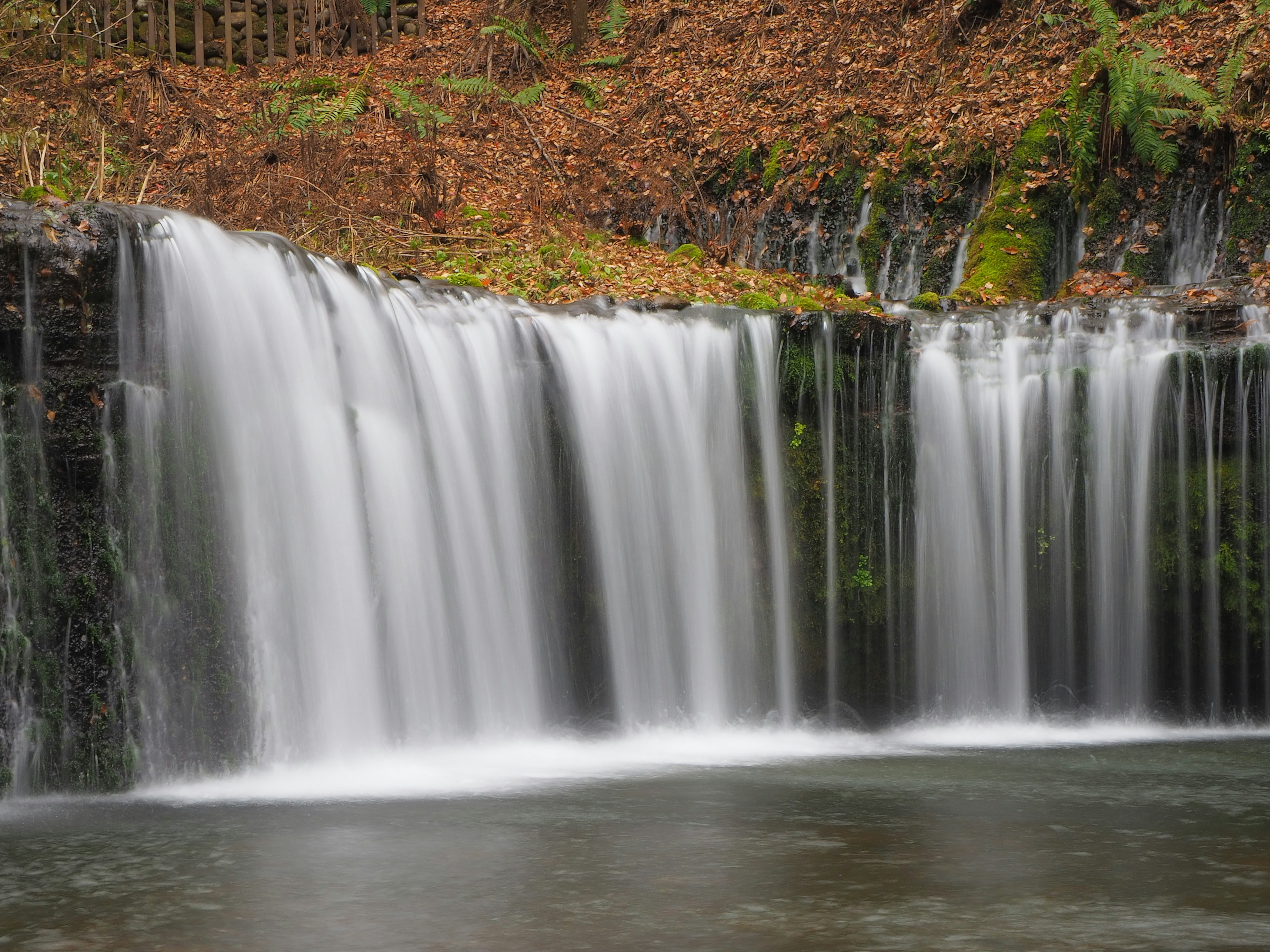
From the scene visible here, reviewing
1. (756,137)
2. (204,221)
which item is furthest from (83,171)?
(204,221)

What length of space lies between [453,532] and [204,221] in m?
2.27

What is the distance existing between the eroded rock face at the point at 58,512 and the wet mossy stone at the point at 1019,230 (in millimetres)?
8937

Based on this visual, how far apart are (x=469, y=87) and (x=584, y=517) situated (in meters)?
12.0

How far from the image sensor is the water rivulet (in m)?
6.37

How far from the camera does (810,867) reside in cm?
434

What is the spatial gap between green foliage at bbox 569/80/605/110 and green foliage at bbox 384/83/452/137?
86.4 inches

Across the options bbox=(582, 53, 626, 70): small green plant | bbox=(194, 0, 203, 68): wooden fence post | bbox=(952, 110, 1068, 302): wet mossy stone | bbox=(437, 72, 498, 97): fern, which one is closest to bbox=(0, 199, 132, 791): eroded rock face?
bbox=(952, 110, 1068, 302): wet mossy stone

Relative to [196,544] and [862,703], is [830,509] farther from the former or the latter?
[196,544]

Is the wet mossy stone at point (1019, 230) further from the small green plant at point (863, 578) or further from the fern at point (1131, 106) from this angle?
the small green plant at point (863, 578)

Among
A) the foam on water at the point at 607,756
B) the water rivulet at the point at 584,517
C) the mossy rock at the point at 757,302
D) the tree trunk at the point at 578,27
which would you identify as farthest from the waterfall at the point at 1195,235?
the tree trunk at the point at 578,27

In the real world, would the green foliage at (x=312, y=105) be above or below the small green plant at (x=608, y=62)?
below

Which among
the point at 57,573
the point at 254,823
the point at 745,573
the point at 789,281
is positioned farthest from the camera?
the point at 789,281

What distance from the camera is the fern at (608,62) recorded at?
19844 mm

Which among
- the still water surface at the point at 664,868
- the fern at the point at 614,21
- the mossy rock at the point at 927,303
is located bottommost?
the still water surface at the point at 664,868
